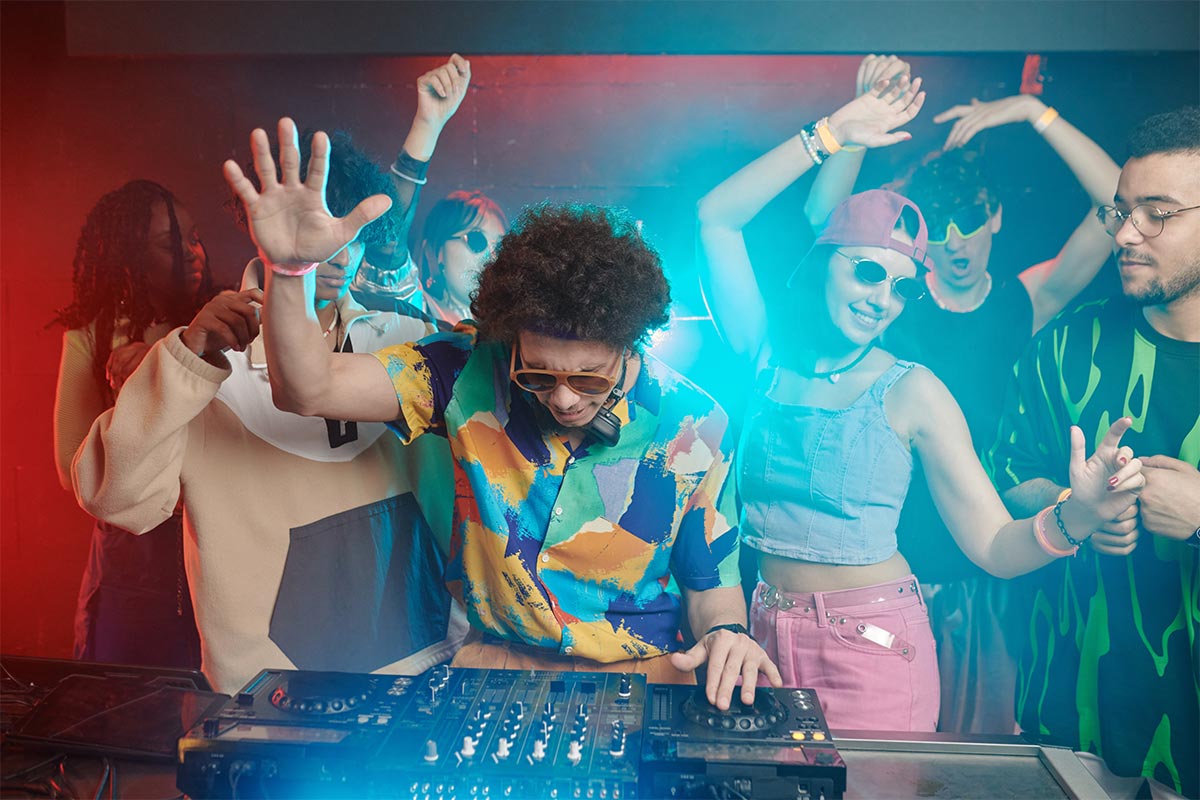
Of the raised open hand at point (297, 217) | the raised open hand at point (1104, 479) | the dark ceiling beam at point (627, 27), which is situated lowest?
the raised open hand at point (1104, 479)

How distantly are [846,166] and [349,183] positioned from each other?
1.41 m

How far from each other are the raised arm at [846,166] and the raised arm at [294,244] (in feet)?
4.52

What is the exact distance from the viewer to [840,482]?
2.45m

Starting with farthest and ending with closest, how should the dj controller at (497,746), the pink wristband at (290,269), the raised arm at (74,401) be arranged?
the raised arm at (74,401), the pink wristband at (290,269), the dj controller at (497,746)

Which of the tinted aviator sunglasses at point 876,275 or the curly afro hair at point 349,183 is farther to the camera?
the tinted aviator sunglasses at point 876,275

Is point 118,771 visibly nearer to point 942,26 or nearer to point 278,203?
point 278,203

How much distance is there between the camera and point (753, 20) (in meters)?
2.52

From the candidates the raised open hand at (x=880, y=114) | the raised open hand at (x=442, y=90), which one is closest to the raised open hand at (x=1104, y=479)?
the raised open hand at (x=880, y=114)

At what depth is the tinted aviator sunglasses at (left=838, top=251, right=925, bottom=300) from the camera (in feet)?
8.06

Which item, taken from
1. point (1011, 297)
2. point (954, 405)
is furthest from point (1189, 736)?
point (1011, 297)

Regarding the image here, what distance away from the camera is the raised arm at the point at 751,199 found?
2494 millimetres

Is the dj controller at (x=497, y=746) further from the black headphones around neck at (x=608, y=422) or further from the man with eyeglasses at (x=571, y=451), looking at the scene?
the black headphones around neck at (x=608, y=422)

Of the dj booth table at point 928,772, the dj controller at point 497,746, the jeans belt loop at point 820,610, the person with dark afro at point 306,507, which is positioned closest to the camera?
the dj controller at point 497,746

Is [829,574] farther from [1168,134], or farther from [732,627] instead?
[1168,134]
